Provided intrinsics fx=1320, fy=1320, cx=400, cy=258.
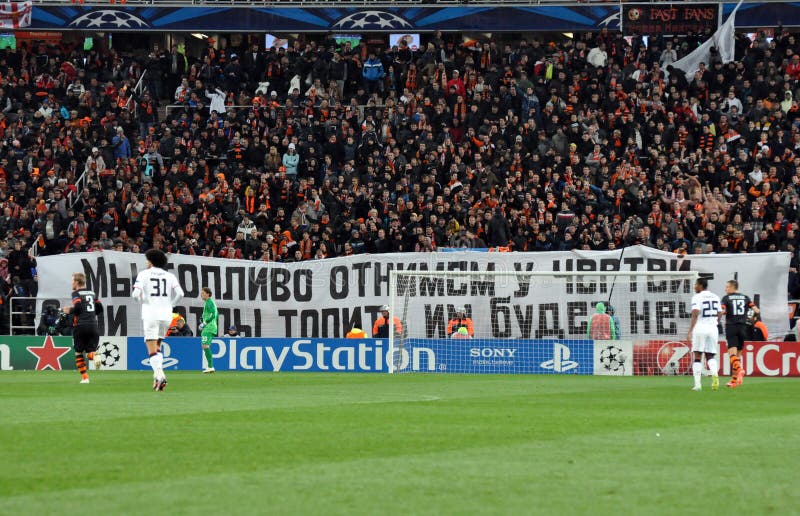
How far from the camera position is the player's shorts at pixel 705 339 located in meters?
22.5

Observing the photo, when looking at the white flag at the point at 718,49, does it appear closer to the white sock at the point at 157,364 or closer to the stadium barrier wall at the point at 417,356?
the stadium barrier wall at the point at 417,356

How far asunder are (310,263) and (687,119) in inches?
466

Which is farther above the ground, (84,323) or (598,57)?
(598,57)

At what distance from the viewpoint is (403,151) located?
37.2m

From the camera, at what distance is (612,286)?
31.4 metres

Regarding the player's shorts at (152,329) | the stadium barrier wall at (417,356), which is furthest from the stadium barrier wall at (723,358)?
the player's shorts at (152,329)

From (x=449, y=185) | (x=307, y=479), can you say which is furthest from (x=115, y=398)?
(x=449, y=185)

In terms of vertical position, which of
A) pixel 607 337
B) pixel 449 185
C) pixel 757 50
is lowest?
pixel 607 337

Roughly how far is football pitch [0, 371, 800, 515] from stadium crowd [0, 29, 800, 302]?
14.6 meters

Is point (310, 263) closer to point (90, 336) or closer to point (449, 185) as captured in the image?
point (449, 185)

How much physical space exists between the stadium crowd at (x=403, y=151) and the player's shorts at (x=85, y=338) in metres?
9.31

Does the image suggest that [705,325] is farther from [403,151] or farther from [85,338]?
[403,151]

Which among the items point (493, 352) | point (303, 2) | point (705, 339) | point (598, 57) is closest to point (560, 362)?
point (493, 352)

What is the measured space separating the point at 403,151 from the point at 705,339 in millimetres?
16192
